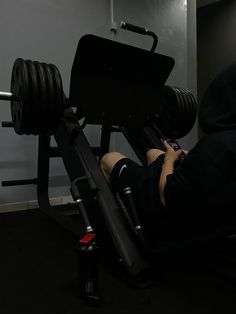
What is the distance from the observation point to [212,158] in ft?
2.75

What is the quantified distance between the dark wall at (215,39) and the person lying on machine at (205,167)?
342cm

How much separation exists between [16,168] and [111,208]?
1.41m

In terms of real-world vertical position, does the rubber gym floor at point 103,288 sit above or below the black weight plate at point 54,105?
below

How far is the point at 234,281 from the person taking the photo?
3.41ft

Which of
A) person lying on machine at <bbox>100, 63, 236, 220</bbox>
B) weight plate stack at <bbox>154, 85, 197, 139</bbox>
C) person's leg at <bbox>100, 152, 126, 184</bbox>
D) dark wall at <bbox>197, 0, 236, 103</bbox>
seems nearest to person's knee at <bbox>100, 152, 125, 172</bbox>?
person's leg at <bbox>100, 152, 126, 184</bbox>

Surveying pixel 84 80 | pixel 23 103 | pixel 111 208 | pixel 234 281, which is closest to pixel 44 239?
pixel 111 208

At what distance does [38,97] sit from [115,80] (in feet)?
1.43

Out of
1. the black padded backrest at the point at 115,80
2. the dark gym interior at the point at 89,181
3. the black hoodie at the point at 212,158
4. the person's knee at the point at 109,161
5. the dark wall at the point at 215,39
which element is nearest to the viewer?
the black hoodie at the point at 212,158

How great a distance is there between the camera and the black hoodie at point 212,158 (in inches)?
33.1

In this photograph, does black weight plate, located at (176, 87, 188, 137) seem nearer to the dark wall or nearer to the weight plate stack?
the weight plate stack

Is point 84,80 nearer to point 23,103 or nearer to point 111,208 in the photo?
point 23,103

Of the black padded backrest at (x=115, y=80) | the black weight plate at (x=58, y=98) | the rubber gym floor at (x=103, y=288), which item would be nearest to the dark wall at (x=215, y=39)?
the black padded backrest at (x=115, y=80)

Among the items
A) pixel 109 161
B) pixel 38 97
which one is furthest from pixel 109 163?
pixel 38 97

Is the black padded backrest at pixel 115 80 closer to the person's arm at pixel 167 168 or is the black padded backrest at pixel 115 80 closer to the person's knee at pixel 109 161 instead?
the person's knee at pixel 109 161
